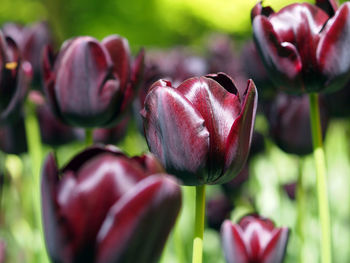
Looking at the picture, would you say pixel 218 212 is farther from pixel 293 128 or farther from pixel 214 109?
pixel 214 109

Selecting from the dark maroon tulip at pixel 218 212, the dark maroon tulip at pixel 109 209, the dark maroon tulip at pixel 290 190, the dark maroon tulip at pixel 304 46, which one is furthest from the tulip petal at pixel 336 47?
the dark maroon tulip at pixel 290 190

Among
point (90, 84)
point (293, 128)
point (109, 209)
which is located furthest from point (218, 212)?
point (109, 209)

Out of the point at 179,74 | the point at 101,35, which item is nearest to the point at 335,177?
the point at 179,74

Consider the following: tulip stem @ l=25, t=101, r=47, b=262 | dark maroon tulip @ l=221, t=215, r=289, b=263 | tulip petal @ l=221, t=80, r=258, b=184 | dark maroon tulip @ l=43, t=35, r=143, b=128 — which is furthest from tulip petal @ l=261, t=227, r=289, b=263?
tulip stem @ l=25, t=101, r=47, b=262

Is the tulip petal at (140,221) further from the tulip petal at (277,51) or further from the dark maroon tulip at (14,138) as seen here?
the dark maroon tulip at (14,138)

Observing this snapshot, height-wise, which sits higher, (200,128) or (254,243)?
(200,128)

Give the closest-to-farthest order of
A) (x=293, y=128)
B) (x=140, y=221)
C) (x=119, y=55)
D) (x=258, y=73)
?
1. (x=140, y=221)
2. (x=119, y=55)
3. (x=293, y=128)
4. (x=258, y=73)
